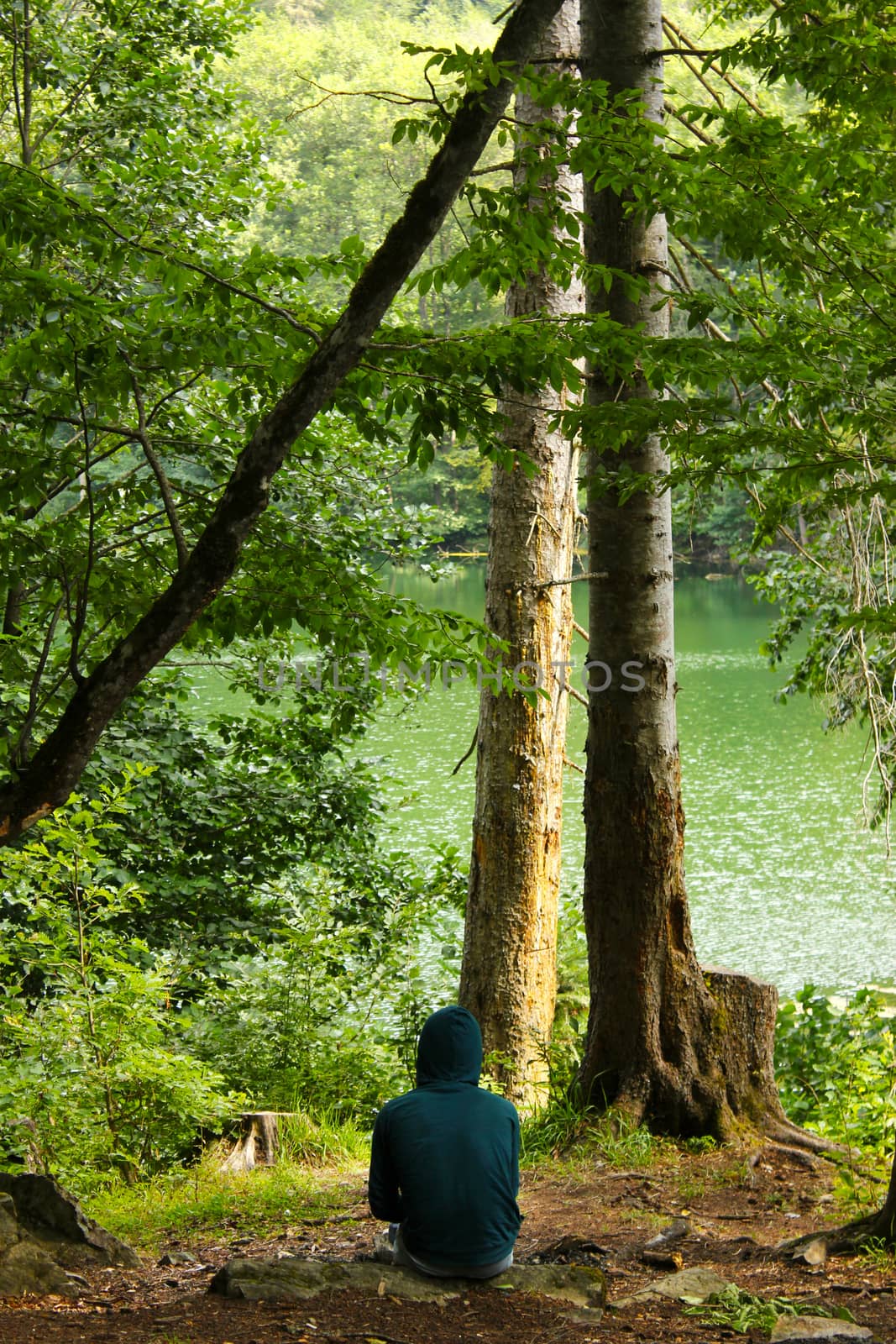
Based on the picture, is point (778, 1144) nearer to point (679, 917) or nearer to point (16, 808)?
point (679, 917)

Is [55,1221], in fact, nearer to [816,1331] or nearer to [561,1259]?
[561,1259]

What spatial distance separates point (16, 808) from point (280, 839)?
16.3ft

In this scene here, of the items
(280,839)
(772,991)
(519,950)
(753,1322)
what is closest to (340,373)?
(753,1322)

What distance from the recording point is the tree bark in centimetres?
285

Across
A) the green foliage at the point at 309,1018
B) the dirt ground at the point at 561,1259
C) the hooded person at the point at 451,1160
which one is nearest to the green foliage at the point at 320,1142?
the green foliage at the point at 309,1018

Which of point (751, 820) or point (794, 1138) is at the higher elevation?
point (751, 820)

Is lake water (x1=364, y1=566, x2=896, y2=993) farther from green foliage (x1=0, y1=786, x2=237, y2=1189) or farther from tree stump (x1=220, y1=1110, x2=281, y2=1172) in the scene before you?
green foliage (x1=0, y1=786, x2=237, y2=1189)

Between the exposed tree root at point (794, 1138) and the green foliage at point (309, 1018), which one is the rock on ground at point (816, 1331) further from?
the green foliage at point (309, 1018)

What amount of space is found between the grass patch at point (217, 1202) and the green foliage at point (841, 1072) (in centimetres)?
213

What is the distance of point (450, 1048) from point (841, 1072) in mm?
4076

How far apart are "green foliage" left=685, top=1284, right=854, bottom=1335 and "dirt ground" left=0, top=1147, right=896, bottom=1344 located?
3 cm

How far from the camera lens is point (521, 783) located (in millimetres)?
6164

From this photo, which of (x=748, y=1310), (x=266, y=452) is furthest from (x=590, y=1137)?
(x=266, y=452)

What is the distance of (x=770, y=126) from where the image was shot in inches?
139
